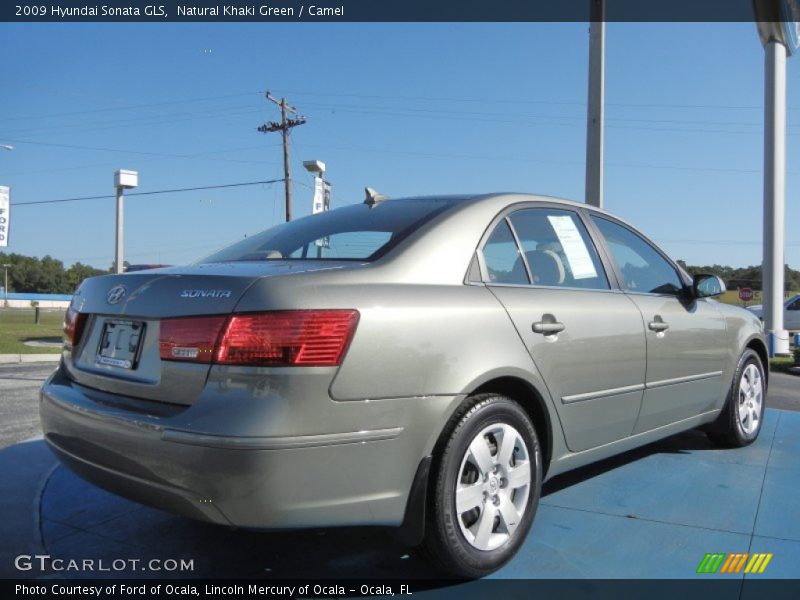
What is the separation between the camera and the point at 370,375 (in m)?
2.25

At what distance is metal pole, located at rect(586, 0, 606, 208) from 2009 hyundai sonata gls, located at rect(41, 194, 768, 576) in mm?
6795

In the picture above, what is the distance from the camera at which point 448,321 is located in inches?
98.3

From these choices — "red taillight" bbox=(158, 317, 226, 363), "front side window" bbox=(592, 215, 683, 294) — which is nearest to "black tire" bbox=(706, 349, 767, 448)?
"front side window" bbox=(592, 215, 683, 294)

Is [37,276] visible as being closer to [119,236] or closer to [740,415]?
[119,236]

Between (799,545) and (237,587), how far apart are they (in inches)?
95.0

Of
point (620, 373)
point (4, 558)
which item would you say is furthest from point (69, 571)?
point (620, 373)

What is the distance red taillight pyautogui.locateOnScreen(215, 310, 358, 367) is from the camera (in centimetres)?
214

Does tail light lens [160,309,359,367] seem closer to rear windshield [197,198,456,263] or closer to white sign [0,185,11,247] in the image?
rear windshield [197,198,456,263]

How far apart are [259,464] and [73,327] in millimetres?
1325

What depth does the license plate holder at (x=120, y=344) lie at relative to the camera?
2455 mm

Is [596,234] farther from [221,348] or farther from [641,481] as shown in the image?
[221,348]

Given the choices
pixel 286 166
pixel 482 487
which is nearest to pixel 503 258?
pixel 482 487

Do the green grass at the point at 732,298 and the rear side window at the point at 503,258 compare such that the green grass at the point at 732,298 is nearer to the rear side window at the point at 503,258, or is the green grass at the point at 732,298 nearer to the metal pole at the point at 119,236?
the rear side window at the point at 503,258

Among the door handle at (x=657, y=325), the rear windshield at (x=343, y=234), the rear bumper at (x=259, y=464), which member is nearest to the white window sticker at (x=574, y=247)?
the door handle at (x=657, y=325)
